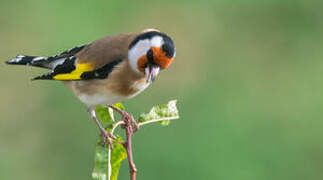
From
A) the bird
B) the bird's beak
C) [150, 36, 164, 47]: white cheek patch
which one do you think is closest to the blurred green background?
the bird

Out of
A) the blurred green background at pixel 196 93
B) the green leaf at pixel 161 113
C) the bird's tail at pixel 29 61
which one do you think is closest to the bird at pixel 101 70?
the bird's tail at pixel 29 61

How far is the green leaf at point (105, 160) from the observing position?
312 cm

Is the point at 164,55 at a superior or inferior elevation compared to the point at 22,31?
inferior

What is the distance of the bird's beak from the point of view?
3518 mm

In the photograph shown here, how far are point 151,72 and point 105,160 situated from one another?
62cm

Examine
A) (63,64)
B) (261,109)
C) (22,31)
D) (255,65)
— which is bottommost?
(63,64)

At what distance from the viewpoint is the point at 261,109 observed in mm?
7887

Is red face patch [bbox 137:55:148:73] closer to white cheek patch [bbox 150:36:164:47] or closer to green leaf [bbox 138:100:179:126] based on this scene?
white cheek patch [bbox 150:36:164:47]

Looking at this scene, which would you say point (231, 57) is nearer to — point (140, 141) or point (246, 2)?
point (246, 2)

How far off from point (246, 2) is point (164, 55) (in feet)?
22.2

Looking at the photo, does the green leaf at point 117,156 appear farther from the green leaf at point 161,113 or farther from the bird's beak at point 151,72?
the bird's beak at point 151,72

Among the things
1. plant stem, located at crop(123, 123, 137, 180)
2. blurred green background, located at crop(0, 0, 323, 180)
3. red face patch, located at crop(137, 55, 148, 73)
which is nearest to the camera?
plant stem, located at crop(123, 123, 137, 180)

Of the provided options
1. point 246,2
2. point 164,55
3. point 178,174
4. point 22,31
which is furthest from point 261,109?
point 164,55

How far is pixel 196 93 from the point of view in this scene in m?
8.08
